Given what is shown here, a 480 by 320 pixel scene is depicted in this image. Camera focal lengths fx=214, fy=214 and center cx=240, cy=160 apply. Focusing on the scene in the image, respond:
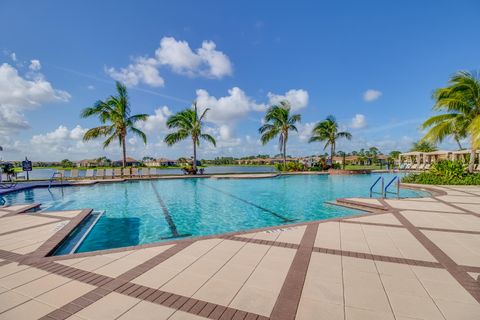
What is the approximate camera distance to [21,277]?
2797mm

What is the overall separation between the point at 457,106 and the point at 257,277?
54.8 feet

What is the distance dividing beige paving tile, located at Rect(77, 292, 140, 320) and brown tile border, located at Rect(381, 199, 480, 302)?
12.2 feet

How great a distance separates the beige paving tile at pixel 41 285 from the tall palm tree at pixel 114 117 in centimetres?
1795

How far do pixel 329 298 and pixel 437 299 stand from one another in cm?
115

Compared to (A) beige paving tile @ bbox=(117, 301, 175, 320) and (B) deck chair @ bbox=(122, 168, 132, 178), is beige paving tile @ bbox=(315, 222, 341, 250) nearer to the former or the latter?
(A) beige paving tile @ bbox=(117, 301, 175, 320)

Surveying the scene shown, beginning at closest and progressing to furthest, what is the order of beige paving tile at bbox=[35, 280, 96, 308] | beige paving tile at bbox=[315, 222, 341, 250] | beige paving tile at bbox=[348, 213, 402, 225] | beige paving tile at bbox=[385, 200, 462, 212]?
1. beige paving tile at bbox=[35, 280, 96, 308]
2. beige paving tile at bbox=[315, 222, 341, 250]
3. beige paving tile at bbox=[348, 213, 402, 225]
4. beige paving tile at bbox=[385, 200, 462, 212]

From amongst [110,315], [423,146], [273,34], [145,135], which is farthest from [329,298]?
[423,146]

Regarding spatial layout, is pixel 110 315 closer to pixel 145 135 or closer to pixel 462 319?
pixel 462 319

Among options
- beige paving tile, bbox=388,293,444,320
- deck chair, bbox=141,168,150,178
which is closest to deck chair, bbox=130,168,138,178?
deck chair, bbox=141,168,150,178

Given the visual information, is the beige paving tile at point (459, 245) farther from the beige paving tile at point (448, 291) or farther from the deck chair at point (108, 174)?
the deck chair at point (108, 174)

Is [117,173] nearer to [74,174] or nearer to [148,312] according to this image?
[74,174]

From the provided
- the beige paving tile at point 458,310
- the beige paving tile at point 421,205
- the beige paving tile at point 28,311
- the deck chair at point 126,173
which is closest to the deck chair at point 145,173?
the deck chair at point 126,173

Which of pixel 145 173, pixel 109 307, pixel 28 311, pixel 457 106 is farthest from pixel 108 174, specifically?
pixel 457 106

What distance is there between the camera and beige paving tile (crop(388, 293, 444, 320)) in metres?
2.04
